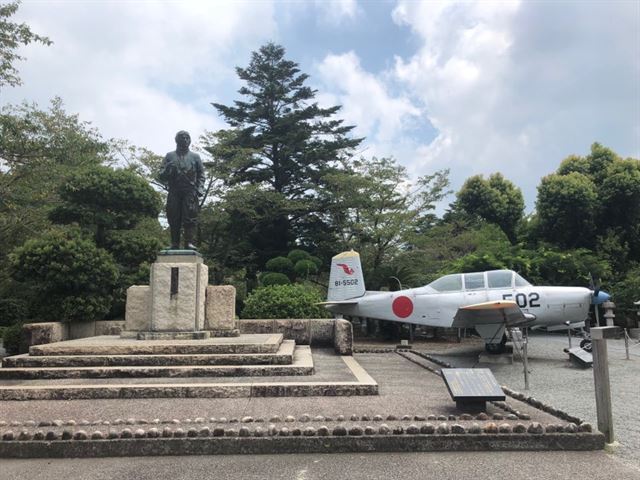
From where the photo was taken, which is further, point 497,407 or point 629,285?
point 629,285

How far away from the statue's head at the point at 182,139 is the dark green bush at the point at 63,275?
3.64m

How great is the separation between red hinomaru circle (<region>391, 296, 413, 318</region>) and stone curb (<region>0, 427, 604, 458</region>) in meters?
9.42

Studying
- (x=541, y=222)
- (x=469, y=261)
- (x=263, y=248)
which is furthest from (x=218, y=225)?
(x=541, y=222)

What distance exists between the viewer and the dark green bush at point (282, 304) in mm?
12172

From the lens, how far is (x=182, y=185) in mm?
9391

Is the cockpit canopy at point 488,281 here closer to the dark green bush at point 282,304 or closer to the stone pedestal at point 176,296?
the dark green bush at point 282,304

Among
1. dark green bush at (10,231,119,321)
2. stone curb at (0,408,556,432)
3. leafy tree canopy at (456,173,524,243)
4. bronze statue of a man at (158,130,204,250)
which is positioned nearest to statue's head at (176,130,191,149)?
bronze statue of a man at (158,130,204,250)

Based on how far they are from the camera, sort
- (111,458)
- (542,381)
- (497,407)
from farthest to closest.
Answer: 1. (542,381)
2. (497,407)
3. (111,458)

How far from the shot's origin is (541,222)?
2456 centimetres

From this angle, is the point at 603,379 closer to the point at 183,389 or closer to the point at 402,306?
the point at 183,389

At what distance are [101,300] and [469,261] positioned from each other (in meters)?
14.4

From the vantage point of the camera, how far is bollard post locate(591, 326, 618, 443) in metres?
4.24

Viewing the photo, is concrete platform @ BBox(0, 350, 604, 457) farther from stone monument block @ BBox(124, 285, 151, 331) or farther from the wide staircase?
stone monument block @ BBox(124, 285, 151, 331)

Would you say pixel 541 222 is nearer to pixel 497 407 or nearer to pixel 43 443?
pixel 497 407
